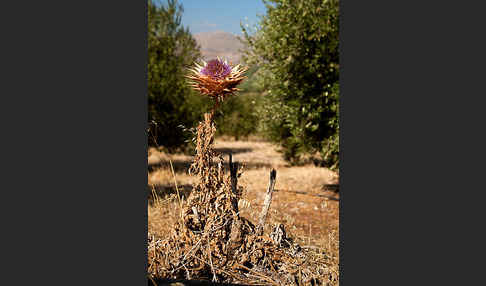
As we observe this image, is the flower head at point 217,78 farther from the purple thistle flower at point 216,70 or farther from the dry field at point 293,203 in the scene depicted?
the dry field at point 293,203

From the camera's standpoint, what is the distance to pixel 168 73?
11.7 meters

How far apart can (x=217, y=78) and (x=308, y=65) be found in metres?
5.02

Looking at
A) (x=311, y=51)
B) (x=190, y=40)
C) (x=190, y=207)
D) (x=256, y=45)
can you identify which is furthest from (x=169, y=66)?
(x=190, y=207)

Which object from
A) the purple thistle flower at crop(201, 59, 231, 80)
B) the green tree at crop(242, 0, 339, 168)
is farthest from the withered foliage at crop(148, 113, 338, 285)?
the green tree at crop(242, 0, 339, 168)

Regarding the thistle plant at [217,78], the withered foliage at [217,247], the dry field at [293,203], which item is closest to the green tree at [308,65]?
the dry field at [293,203]

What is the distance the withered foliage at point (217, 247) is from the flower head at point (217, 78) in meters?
0.25

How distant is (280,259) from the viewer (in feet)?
9.87

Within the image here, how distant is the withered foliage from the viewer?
9.19 ft

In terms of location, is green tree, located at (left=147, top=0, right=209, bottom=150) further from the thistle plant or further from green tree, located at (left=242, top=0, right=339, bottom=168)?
the thistle plant

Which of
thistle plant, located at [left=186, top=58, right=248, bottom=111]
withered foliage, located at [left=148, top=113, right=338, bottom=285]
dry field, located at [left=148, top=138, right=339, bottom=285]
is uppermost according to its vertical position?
thistle plant, located at [left=186, top=58, right=248, bottom=111]

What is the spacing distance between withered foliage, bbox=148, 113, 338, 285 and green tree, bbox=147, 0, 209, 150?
27.4 feet

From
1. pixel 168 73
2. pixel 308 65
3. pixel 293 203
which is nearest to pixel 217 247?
pixel 293 203

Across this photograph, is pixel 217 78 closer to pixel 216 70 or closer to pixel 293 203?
pixel 216 70

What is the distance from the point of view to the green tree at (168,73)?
450 inches
